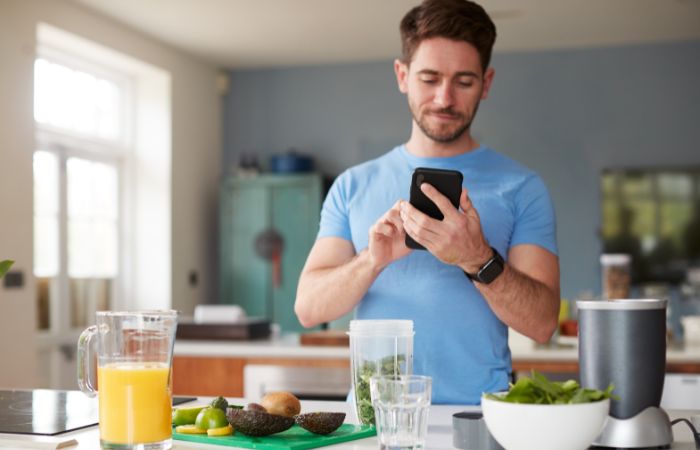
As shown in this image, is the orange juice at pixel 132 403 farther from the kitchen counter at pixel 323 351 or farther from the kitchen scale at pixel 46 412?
the kitchen counter at pixel 323 351

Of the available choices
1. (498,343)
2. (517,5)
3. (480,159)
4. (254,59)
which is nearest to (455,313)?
(498,343)

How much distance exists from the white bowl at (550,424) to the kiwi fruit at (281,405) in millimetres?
400

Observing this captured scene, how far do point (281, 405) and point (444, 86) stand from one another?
0.80 meters

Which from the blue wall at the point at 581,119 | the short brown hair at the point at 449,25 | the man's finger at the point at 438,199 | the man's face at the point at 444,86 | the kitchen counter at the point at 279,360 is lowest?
the kitchen counter at the point at 279,360

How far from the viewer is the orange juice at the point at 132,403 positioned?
1194 mm

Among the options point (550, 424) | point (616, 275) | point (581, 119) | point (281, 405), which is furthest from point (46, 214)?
point (550, 424)

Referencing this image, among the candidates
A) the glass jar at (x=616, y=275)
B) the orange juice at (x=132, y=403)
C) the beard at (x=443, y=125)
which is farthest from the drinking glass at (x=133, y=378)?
the glass jar at (x=616, y=275)

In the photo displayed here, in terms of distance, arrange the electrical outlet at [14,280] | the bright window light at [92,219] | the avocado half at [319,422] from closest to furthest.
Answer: the avocado half at [319,422]
the electrical outlet at [14,280]
the bright window light at [92,219]

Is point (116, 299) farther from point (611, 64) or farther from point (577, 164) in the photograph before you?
point (611, 64)

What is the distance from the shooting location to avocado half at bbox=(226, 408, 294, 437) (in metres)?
1.27

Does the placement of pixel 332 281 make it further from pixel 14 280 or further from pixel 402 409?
pixel 14 280

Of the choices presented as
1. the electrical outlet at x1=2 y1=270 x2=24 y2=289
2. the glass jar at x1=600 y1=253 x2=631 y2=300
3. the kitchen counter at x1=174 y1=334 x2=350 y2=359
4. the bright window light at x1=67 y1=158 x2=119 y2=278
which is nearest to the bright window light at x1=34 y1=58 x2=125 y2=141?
the bright window light at x1=67 y1=158 x2=119 y2=278

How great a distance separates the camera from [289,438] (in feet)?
4.23

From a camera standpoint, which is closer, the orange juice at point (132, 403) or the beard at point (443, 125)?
the orange juice at point (132, 403)
